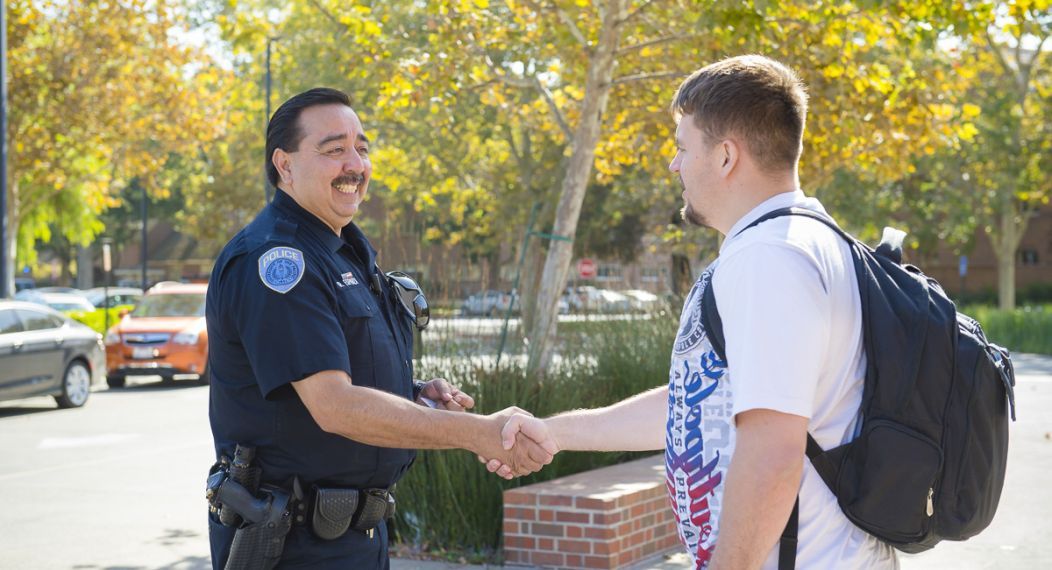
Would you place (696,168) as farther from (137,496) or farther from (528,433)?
(137,496)

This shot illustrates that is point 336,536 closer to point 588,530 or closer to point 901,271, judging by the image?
point 901,271

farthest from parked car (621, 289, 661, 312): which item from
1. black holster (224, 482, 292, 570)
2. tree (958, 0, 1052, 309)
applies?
tree (958, 0, 1052, 309)

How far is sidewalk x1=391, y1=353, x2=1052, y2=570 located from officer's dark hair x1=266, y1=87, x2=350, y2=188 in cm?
275

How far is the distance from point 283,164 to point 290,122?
12 centimetres

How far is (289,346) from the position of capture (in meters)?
3.01

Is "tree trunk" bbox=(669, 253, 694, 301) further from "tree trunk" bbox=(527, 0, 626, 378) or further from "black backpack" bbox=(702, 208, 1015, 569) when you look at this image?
"black backpack" bbox=(702, 208, 1015, 569)

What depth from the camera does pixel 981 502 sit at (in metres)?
2.32

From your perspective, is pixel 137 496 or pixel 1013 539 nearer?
pixel 1013 539

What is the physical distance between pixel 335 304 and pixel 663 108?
10897 millimetres

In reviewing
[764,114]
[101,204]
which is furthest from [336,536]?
[101,204]

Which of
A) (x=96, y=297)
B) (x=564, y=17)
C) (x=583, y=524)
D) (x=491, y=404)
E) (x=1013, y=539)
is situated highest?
(x=564, y=17)

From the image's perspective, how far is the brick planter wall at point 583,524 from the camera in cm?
663

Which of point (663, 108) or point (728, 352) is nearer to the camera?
point (728, 352)

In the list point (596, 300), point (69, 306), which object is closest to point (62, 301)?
point (69, 306)
